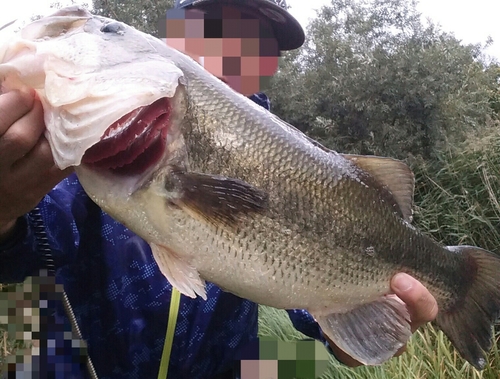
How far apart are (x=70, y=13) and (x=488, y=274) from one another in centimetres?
183

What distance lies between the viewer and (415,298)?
1.86 meters

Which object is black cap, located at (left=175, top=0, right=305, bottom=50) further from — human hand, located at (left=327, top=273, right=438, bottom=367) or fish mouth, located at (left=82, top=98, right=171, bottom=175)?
human hand, located at (left=327, top=273, right=438, bottom=367)

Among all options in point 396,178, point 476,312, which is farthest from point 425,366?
point 396,178

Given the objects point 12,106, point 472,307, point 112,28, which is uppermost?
point 112,28

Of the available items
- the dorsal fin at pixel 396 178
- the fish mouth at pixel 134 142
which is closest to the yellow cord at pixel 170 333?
the fish mouth at pixel 134 142

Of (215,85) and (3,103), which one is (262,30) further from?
(3,103)

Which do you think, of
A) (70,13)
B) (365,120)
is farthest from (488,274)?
(365,120)

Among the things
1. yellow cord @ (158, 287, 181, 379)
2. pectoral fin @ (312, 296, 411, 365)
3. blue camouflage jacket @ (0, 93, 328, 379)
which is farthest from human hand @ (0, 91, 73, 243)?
pectoral fin @ (312, 296, 411, 365)

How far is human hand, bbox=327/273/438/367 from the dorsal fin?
0.23 meters

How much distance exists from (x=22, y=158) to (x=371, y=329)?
4.09 feet

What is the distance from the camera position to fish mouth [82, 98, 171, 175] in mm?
1337

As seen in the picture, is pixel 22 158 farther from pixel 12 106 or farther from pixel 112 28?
pixel 112 28

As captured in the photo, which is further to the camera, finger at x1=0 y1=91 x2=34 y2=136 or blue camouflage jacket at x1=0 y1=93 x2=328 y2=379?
blue camouflage jacket at x1=0 y1=93 x2=328 y2=379

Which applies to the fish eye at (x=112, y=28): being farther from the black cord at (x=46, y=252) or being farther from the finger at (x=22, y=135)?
the black cord at (x=46, y=252)
